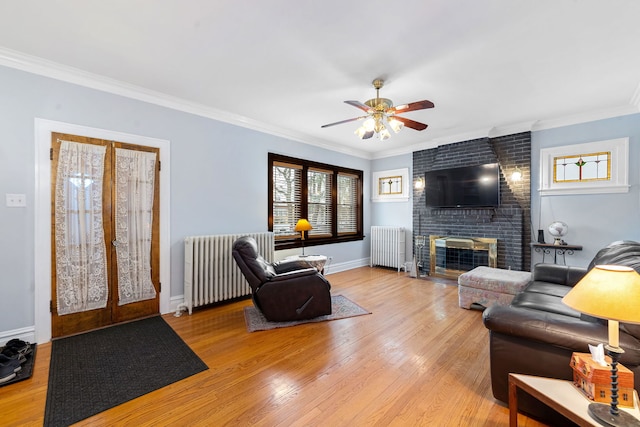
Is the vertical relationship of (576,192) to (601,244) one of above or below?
above

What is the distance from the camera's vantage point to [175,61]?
265 centimetres

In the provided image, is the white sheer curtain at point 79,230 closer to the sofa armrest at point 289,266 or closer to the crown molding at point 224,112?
the crown molding at point 224,112

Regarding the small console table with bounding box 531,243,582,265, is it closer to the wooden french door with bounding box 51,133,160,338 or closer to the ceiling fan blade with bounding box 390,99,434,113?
the ceiling fan blade with bounding box 390,99,434,113

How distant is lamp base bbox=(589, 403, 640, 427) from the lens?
1174 millimetres

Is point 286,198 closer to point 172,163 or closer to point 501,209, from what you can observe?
point 172,163

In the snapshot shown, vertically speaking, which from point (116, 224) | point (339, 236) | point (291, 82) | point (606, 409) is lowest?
point (606, 409)

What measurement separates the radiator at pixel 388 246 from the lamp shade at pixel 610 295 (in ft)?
15.2

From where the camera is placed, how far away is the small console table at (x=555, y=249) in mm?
4016

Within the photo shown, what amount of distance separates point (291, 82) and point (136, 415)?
124 inches

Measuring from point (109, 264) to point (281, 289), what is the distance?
76.3 inches

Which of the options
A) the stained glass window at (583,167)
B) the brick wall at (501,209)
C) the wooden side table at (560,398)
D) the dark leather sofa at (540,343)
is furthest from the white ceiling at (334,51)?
the wooden side table at (560,398)

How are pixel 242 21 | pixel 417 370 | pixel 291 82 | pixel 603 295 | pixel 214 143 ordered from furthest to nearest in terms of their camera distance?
1. pixel 214 143
2. pixel 291 82
3. pixel 417 370
4. pixel 242 21
5. pixel 603 295

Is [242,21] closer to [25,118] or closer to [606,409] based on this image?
[25,118]

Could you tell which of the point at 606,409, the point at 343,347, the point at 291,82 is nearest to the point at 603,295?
the point at 606,409
